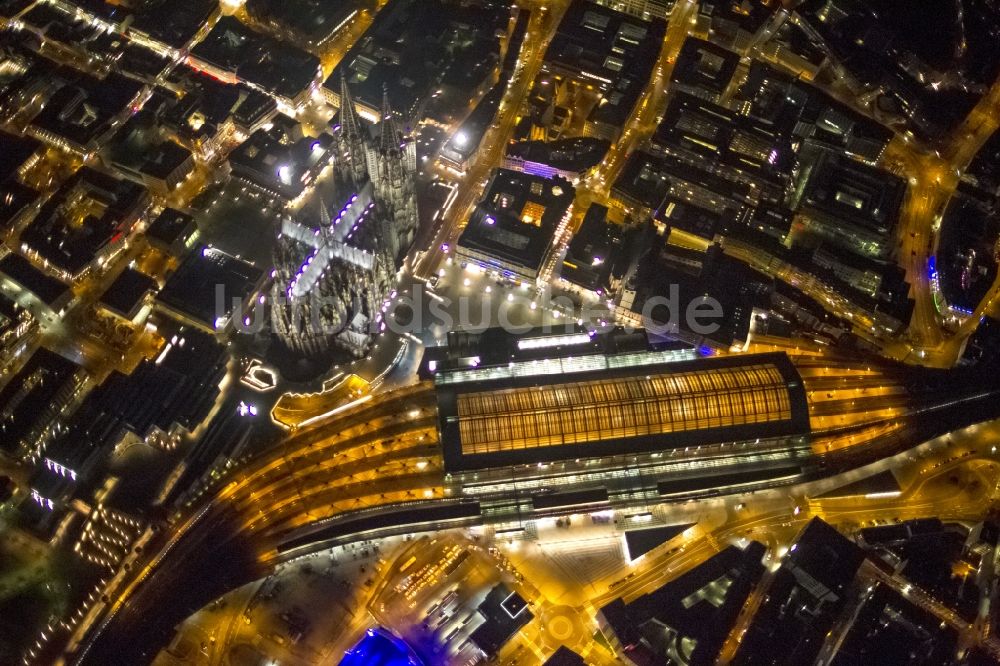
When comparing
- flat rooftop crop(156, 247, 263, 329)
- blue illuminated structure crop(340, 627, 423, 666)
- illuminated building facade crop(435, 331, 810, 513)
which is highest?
illuminated building facade crop(435, 331, 810, 513)

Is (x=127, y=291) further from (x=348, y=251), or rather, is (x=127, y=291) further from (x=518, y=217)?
(x=518, y=217)

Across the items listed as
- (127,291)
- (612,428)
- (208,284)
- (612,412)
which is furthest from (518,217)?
(127,291)

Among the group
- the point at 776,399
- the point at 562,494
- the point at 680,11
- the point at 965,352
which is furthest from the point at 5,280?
the point at 965,352

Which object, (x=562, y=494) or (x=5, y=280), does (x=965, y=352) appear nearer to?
(x=562, y=494)

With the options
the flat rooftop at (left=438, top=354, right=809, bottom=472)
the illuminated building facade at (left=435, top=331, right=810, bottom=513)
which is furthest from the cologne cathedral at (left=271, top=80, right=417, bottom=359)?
the flat rooftop at (left=438, top=354, right=809, bottom=472)

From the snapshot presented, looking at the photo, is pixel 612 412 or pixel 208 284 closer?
pixel 612 412

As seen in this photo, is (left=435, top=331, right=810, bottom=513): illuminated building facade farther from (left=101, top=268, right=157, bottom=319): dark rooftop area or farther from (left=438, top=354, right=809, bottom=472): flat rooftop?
(left=101, top=268, right=157, bottom=319): dark rooftop area
